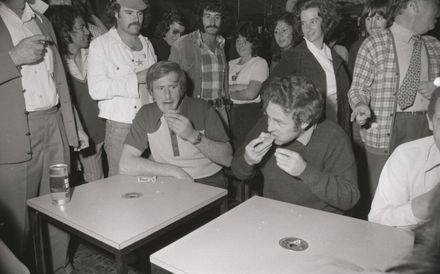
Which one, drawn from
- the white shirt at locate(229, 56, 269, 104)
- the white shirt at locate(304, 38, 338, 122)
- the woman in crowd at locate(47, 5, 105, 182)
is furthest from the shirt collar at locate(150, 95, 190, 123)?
the white shirt at locate(229, 56, 269, 104)

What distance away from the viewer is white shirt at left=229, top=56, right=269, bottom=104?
13.6ft

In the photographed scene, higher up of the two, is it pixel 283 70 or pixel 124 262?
pixel 283 70

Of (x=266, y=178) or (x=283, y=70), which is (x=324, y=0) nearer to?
(x=283, y=70)

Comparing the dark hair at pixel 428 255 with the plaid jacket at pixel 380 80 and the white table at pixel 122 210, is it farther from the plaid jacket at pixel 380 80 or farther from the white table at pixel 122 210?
the plaid jacket at pixel 380 80

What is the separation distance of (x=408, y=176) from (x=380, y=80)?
1.34 metres

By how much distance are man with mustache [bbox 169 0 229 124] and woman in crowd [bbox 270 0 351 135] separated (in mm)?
771

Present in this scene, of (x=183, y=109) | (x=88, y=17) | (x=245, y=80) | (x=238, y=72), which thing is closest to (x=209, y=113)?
(x=183, y=109)

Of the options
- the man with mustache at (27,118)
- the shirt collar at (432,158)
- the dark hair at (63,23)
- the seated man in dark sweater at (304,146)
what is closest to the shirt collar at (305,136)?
the seated man in dark sweater at (304,146)

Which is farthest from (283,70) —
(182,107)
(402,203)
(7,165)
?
(7,165)

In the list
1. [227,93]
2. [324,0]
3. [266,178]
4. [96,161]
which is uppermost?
[324,0]

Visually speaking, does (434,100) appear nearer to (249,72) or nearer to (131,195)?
(131,195)

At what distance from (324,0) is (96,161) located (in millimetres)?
2369

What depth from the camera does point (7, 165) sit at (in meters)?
2.35

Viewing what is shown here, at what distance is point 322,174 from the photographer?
1.84 metres
